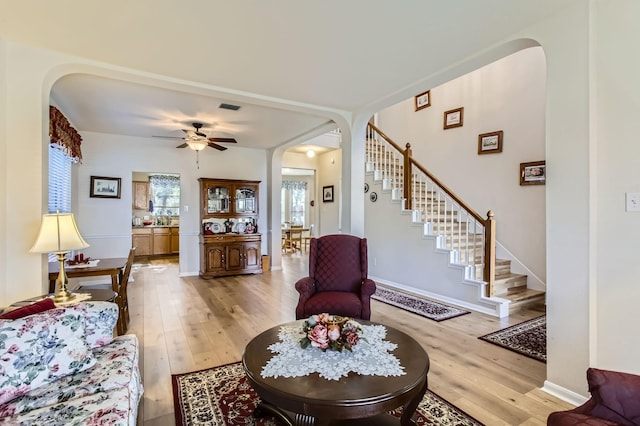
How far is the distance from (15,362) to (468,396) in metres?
2.61

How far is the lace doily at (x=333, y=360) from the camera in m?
1.63

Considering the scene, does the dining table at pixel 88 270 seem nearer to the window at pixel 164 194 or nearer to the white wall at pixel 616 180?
the white wall at pixel 616 180

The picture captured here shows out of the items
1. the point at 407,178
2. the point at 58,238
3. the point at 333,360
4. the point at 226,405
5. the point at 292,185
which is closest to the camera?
the point at 333,360

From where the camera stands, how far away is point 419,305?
4.39 m

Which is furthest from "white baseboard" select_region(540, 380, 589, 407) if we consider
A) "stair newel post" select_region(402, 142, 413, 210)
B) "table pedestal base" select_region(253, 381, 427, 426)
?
"stair newel post" select_region(402, 142, 413, 210)

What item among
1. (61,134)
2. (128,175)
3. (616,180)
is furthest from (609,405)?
(128,175)

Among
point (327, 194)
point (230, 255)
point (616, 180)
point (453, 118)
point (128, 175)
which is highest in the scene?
point (453, 118)

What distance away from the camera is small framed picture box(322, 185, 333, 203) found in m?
8.86

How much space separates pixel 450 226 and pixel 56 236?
15.9ft

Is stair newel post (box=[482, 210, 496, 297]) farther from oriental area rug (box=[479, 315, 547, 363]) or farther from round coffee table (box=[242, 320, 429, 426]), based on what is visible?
round coffee table (box=[242, 320, 429, 426])

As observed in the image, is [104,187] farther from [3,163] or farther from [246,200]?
[3,163]

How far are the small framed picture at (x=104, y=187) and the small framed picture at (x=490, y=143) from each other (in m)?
6.23

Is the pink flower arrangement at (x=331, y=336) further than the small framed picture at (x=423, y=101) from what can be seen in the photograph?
No

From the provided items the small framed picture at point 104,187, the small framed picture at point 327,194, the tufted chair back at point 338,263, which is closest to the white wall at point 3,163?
the tufted chair back at point 338,263
